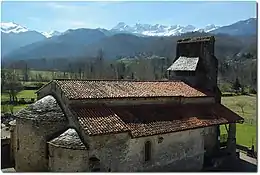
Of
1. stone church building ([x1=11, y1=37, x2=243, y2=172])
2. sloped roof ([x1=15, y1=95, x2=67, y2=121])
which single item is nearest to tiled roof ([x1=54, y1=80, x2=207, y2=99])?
stone church building ([x1=11, y1=37, x2=243, y2=172])

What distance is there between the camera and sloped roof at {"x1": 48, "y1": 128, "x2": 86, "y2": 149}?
15.2 m

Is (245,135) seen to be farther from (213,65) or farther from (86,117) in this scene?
(86,117)

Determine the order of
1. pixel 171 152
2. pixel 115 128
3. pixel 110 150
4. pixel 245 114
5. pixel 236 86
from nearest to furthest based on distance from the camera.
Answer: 1. pixel 110 150
2. pixel 115 128
3. pixel 171 152
4. pixel 245 114
5. pixel 236 86

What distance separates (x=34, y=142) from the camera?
1719 centimetres

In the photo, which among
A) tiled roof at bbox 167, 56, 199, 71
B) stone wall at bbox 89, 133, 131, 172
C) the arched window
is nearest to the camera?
stone wall at bbox 89, 133, 131, 172

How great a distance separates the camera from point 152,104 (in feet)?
66.0

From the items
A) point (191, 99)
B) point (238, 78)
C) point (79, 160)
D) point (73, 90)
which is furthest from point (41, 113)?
→ point (238, 78)

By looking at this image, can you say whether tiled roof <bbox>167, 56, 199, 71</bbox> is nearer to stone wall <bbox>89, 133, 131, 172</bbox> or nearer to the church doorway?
stone wall <bbox>89, 133, 131, 172</bbox>

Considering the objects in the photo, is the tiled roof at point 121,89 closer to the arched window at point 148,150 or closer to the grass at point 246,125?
the arched window at point 148,150

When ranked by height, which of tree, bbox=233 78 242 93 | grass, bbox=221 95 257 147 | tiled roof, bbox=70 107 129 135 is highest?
tiled roof, bbox=70 107 129 135

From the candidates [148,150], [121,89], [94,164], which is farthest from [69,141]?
[121,89]

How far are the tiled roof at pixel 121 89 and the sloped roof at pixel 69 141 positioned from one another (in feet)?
6.44

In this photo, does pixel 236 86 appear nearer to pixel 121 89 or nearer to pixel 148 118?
pixel 121 89

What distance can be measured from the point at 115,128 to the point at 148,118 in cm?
308
